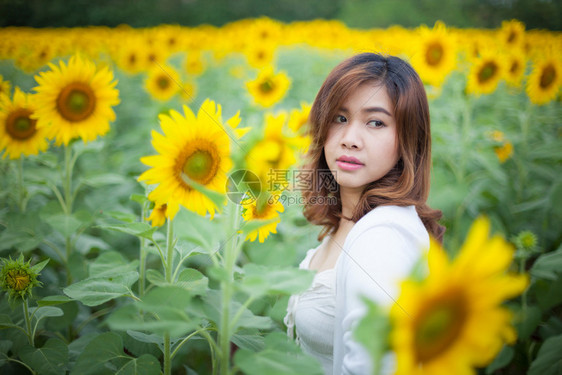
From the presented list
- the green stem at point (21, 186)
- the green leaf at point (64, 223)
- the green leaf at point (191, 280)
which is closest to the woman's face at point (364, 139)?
the green leaf at point (191, 280)

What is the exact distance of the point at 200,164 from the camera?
93 cm

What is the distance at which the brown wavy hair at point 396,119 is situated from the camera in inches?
48.9

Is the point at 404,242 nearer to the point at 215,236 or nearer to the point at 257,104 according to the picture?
the point at 215,236

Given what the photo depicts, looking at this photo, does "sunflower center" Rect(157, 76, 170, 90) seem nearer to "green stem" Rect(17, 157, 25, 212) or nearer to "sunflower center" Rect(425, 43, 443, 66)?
"green stem" Rect(17, 157, 25, 212)

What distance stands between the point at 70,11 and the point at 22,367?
737 centimetres

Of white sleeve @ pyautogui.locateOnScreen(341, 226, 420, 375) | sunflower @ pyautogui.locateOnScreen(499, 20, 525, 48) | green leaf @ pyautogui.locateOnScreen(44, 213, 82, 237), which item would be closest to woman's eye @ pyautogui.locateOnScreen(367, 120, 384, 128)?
white sleeve @ pyautogui.locateOnScreen(341, 226, 420, 375)

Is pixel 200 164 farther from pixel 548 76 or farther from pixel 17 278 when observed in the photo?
pixel 548 76

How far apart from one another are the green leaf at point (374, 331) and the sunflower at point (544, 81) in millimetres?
2994

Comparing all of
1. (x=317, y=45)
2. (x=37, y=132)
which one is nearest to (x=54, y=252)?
(x=37, y=132)

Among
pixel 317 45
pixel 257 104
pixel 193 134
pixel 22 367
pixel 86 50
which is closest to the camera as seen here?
pixel 193 134

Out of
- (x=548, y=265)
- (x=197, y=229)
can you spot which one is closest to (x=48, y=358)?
(x=197, y=229)

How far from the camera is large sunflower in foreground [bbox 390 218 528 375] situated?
50 cm

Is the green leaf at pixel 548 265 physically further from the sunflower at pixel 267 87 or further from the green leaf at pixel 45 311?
the sunflower at pixel 267 87

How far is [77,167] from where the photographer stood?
366 cm
